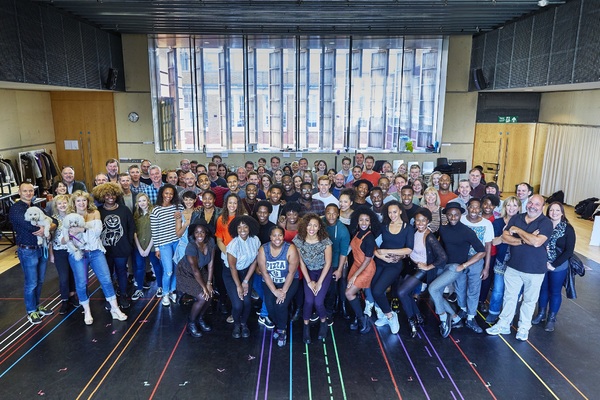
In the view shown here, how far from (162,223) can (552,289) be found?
453 cm

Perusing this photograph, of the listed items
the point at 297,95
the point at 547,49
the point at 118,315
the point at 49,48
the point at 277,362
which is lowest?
the point at 277,362

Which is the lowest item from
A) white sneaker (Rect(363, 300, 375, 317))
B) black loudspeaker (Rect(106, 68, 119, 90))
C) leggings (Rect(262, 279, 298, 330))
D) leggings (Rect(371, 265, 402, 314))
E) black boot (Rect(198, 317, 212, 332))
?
black boot (Rect(198, 317, 212, 332))

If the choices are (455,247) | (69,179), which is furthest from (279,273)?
(69,179)

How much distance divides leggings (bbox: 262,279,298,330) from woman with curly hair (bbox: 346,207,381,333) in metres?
0.62

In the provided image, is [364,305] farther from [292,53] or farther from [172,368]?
[292,53]

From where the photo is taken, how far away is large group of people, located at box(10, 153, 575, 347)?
4473 mm

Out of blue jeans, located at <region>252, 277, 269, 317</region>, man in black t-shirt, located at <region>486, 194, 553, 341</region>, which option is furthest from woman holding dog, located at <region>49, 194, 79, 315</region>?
man in black t-shirt, located at <region>486, 194, 553, 341</region>

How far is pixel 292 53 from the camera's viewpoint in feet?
41.8

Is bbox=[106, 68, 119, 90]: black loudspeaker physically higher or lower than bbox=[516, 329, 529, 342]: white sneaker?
higher

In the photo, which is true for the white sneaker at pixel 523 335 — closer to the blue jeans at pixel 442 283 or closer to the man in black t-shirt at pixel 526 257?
the man in black t-shirt at pixel 526 257

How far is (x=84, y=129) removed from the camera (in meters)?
11.8

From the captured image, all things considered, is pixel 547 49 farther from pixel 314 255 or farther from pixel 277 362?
pixel 277 362

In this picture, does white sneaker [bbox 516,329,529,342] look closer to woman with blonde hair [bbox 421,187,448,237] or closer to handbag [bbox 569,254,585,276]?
handbag [bbox 569,254,585,276]

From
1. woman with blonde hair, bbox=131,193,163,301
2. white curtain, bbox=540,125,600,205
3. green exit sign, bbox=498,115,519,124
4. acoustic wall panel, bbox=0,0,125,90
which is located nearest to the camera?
woman with blonde hair, bbox=131,193,163,301
